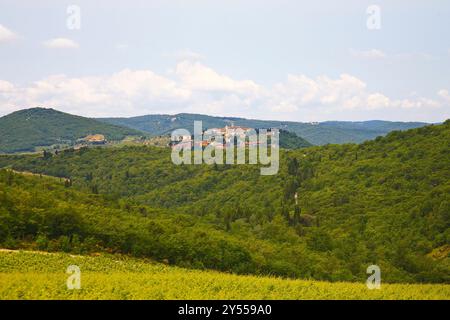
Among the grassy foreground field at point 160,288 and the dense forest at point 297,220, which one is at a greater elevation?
the grassy foreground field at point 160,288

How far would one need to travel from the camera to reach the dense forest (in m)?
58.0

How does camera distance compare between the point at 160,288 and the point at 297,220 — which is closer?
the point at 160,288

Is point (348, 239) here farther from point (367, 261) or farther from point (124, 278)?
point (124, 278)

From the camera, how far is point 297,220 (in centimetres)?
13338

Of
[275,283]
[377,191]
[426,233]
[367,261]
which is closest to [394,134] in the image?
[377,191]

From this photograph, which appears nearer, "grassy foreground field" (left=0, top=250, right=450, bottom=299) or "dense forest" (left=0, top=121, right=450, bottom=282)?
"grassy foreground field" (left=0, top=250, right=450, bottom=299)

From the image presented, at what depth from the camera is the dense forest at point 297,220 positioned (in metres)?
58.0

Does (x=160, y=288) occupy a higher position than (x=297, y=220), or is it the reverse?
(x=160, y=288)

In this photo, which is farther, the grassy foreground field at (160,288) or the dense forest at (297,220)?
the dense forest at (297,220)

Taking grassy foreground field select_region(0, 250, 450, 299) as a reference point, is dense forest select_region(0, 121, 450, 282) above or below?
below
